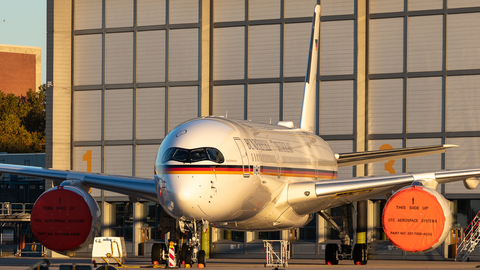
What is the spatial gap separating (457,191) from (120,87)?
20308 millimetres

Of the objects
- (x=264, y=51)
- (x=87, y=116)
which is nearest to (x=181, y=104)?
(x=264, y=51)

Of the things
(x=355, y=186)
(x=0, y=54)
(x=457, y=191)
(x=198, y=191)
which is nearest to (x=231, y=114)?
(x=457, y=191)

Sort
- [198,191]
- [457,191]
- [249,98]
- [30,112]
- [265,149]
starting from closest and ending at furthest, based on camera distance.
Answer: [198,191] → [265,149] → [457,191] → [249,98] → [30,112]

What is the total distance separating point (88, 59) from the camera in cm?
4244

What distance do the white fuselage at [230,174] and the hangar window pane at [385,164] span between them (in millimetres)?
12577

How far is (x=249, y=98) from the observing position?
1569 inches

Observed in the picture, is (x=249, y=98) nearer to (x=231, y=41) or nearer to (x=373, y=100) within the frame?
(x=231, y=41)

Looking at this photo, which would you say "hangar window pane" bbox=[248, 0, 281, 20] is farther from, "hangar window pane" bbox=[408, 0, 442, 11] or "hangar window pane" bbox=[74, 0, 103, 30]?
"hangar window pane" bbox=[74, 0, 103, 30]

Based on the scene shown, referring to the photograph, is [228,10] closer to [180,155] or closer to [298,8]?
[298,8]

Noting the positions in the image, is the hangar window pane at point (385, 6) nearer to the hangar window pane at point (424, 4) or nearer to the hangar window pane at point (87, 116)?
the hangar window pane at point (424, 4)

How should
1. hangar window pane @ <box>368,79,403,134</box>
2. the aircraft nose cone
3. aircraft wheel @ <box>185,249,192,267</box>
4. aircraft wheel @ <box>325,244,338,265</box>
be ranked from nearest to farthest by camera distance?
the aircraft nose cone → aircraft wheel @ <box>185,249,192,267</box> → aircraft wheel @ <box>325,244,338,265</box> → hangar window pane @ <box>368,79,403,134</box>

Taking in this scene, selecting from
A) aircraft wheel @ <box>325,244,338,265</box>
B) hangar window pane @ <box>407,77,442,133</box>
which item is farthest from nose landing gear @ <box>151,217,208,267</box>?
hangar window pane @ <box>407,77,442,133</box>

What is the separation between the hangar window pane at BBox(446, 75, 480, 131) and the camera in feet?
119

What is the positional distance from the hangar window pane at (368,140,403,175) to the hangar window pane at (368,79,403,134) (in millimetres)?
602
